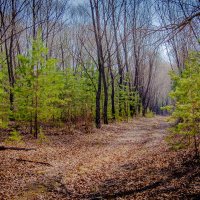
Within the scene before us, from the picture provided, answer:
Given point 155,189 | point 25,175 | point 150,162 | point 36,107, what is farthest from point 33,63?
point 155,189

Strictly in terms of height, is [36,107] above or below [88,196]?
above

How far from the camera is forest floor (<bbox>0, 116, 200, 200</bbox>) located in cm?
605

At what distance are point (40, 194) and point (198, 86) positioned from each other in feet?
18.6

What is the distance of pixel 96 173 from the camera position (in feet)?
26.7

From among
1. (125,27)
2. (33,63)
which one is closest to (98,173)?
(33,63)

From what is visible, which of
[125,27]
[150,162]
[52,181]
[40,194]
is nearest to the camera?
[40,194]

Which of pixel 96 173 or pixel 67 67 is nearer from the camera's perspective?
pixel 96 173

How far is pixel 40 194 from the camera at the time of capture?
6367 mm

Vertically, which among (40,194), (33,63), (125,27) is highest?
(125,27)

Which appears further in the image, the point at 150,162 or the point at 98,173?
the point at 150,162

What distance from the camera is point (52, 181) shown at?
7402 millimetres

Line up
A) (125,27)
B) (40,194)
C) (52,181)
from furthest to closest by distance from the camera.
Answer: (125,27) < (52,181) < (40,194)

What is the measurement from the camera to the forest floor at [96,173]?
19.8 feet

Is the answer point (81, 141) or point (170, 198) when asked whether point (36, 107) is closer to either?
point (81, 141)
